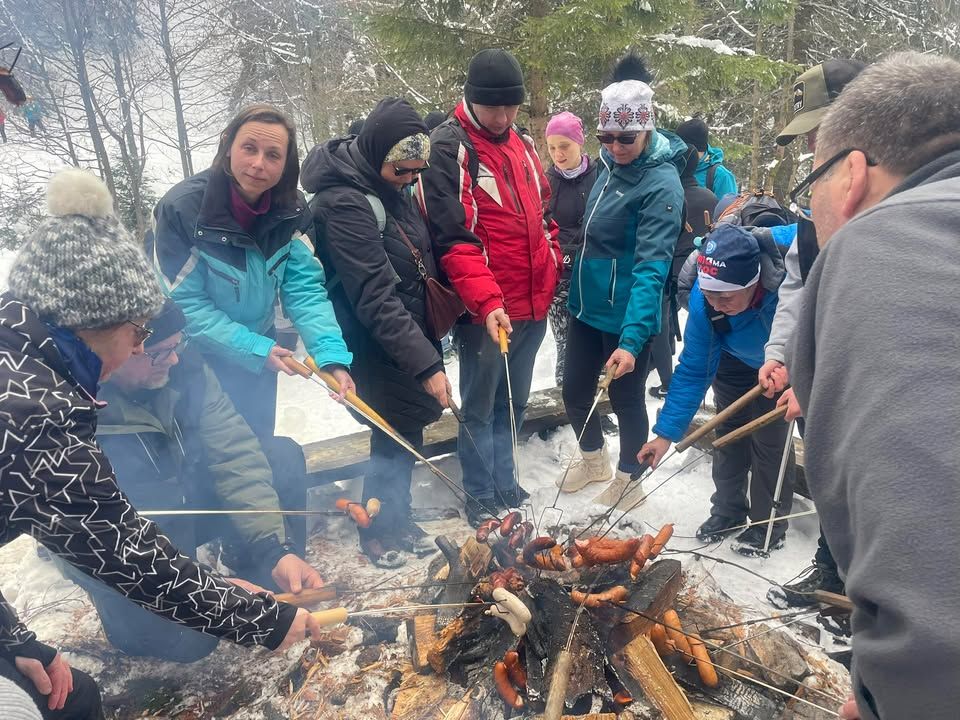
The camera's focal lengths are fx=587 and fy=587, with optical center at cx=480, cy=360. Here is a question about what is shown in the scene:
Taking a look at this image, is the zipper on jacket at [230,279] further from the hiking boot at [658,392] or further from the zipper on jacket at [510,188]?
the hiking boot at [658,392]

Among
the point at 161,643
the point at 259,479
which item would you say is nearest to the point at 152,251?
the point at 259,479

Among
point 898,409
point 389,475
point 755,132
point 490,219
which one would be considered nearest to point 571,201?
point 490,219

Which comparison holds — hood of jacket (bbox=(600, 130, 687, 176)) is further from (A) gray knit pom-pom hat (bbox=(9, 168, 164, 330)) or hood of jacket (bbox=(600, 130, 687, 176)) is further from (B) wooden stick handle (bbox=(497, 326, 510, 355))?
(A) gray knit pom-pom hat (bbox=(9, 168, 164, 330))

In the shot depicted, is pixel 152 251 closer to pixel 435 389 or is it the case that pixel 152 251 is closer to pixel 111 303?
pixel 111 303

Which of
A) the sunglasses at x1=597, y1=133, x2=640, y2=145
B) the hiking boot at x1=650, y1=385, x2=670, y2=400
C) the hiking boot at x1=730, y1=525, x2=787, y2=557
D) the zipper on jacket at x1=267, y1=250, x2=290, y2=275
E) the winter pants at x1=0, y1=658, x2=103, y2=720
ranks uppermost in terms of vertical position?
the sunglasses at x1=597, y1=133, x2=640, y2=145

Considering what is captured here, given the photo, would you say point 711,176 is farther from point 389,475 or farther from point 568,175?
point 389,475

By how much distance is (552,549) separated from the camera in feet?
9.14

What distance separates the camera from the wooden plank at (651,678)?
2.18 meters

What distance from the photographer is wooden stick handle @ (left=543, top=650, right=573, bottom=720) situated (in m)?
1.98

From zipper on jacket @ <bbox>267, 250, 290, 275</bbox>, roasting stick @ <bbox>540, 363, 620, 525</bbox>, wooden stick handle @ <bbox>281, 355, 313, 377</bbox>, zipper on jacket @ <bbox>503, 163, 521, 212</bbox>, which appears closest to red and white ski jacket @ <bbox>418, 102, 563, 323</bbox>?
zipper on jacket @ <bbox>503, 163, 521, 212</bbox>

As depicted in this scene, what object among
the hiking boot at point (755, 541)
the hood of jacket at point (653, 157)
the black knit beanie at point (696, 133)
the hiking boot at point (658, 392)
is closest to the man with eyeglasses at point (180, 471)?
the hiking boot at point (755, 541)

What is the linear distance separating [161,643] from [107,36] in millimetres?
5416

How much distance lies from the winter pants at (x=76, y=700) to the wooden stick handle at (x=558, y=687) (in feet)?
5.53

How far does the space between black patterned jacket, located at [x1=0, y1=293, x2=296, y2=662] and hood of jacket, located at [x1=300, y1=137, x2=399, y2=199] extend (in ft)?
5.55
